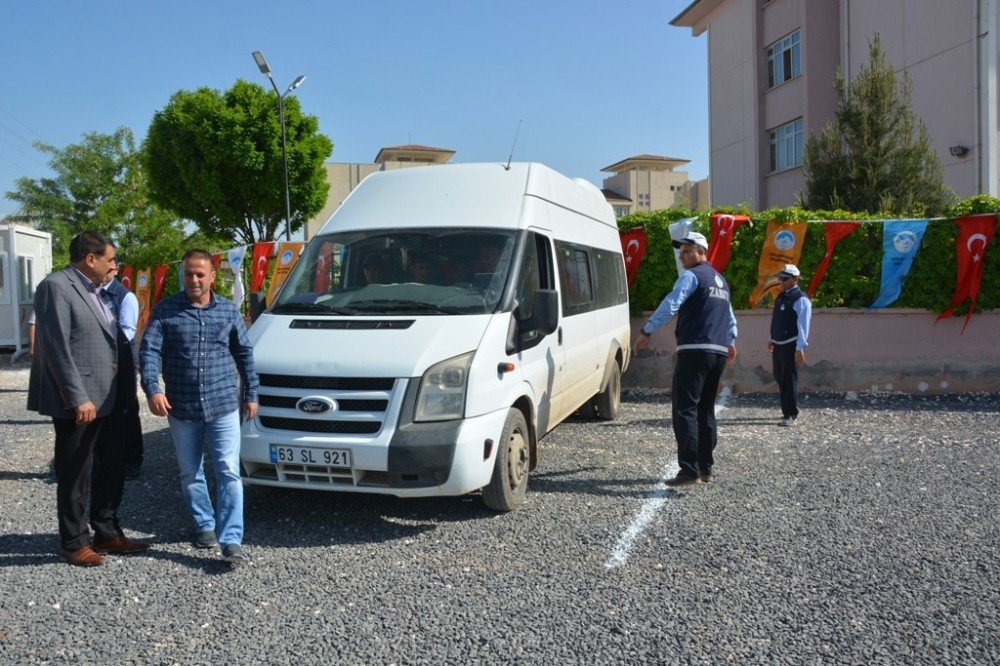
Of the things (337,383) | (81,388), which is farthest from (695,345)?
(81,388)

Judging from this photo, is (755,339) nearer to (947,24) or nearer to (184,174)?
(947,24)

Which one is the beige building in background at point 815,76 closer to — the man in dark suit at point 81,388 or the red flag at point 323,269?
the red flag at point 323,269

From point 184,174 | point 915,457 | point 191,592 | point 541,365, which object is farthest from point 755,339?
point 184,174

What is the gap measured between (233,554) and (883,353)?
386 inches

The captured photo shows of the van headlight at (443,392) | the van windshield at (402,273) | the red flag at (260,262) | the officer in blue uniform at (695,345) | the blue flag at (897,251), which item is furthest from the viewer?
the red flag at (260,262)

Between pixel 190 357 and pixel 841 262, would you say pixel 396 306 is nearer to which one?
pixel 190 357

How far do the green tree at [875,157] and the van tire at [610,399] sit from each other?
33.1 feet

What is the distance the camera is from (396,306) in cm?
603

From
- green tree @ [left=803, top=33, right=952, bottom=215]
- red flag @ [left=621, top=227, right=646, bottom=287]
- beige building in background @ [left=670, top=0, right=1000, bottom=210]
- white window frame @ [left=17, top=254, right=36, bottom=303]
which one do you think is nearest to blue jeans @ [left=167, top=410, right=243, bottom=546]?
red flag @ [left=621, top=227, right=646, bottom=287]

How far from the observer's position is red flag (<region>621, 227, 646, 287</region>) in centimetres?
1262

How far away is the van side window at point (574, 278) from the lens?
7250 mm

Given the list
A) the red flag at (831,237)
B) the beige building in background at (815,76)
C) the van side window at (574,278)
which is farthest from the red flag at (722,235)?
the beige building in background at (815,76)

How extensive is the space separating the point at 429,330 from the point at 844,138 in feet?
51.9

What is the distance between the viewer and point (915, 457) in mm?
7848
